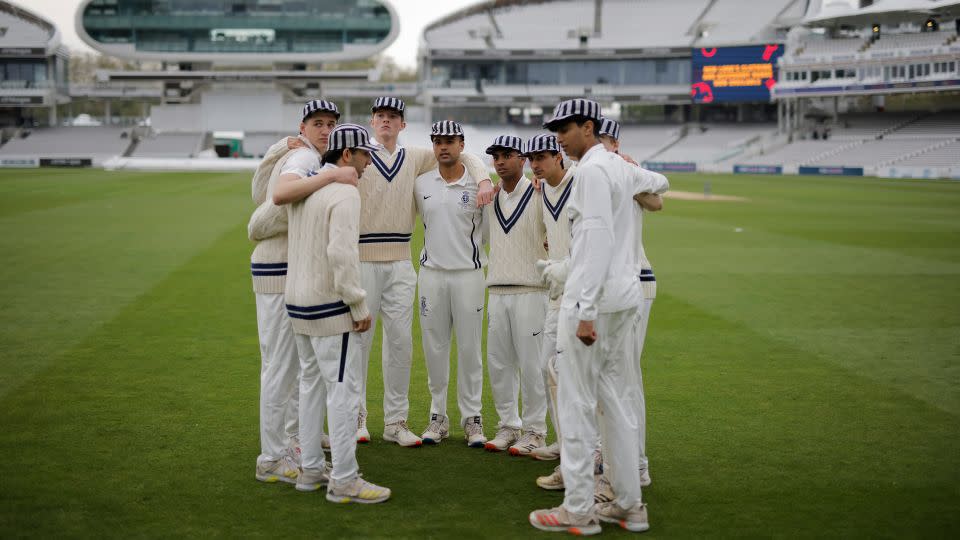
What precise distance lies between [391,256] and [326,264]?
1.38 m

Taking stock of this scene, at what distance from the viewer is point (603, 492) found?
5809mm

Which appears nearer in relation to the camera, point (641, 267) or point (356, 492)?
point (356, 492)

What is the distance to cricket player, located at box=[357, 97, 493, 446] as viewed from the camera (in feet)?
23.3

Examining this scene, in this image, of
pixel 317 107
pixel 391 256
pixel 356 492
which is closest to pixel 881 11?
pixel 391 256

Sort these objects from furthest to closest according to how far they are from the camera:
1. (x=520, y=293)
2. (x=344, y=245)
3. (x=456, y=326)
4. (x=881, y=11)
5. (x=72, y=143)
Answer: (x=72, y=143)
(x=881, y=11)
(x=456, y=326)
(x=520, y=293)
(x=344, y=245)

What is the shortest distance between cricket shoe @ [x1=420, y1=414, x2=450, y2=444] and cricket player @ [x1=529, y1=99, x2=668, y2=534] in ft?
6.11

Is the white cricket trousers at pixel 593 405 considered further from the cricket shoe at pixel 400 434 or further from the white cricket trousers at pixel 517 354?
the cricket shoe at pixel 400 434

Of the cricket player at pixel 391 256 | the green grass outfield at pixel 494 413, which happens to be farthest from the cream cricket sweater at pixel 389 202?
the green grass outfield at pixel 494 413

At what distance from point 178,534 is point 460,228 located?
10.6 feet

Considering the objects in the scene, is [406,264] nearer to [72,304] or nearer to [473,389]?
[473,389]

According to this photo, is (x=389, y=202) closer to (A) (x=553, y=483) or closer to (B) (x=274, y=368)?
(B) (x=274, y=368)

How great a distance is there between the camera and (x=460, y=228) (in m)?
7.28

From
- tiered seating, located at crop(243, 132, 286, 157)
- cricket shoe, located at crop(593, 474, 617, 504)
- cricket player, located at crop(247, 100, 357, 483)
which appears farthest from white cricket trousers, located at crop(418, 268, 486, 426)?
tiered seating, located at crop(243, 132, 286, 157)

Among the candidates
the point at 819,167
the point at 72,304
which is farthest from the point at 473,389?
the point at 819,167
